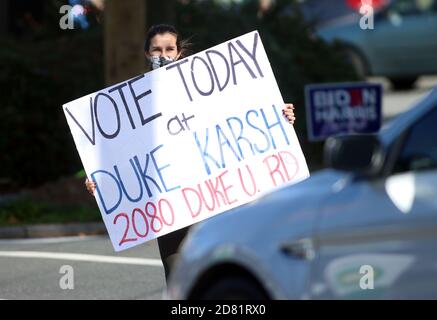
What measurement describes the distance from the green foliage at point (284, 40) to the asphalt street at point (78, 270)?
5873mm

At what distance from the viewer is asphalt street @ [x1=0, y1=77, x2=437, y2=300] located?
34.9ft

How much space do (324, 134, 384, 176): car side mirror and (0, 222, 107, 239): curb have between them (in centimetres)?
884

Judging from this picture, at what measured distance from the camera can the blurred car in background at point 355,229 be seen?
228 inches

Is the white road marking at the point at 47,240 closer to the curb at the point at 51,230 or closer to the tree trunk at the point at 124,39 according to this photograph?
the curb at the point at 51,230

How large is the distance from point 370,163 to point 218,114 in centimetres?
257

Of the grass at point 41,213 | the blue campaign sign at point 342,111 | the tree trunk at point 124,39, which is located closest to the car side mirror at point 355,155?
the grass at point 41,213

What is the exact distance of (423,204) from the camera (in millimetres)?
5793

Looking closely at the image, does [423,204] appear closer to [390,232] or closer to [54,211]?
[390,232]

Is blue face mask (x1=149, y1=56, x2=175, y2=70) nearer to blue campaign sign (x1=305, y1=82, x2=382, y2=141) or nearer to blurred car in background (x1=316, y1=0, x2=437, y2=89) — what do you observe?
blue campaign sign (x1=305, y1=82, x2=382, y2=141)
